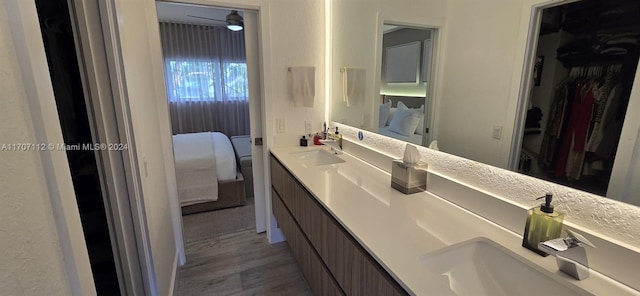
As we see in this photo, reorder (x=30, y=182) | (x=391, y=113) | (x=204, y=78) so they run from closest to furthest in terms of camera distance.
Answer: (x=30, y=182), (x=391, y=113), (x=204, y=78)

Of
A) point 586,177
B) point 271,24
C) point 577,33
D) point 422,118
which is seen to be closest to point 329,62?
point 271,24

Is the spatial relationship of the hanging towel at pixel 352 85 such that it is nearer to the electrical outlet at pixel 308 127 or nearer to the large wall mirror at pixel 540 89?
the electrical outlet at pixel 308 127

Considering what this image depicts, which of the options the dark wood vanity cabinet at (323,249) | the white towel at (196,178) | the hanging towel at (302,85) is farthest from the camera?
the white towel at (196,178)

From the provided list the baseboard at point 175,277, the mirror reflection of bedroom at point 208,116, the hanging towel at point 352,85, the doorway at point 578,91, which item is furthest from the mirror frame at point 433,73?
the mirror reflection of bedroom at point 208,116

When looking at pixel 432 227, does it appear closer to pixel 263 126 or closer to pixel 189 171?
pixel 263 126

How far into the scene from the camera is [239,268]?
2100 mm

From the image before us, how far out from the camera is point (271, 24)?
6.82ft

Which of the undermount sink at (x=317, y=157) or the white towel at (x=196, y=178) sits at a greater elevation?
the undermount sink at (x=317, y=157)

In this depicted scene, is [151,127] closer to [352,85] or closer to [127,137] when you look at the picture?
[127,137]

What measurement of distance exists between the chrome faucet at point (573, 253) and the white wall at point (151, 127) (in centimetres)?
150

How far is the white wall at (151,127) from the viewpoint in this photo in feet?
4.00

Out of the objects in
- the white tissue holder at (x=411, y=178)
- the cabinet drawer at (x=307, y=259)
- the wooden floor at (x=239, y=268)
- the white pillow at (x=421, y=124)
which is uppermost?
the white pillow at (x=421, y=124)

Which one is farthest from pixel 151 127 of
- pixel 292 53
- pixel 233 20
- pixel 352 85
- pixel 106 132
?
pixel 233 20

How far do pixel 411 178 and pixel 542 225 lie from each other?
56 centimetres
